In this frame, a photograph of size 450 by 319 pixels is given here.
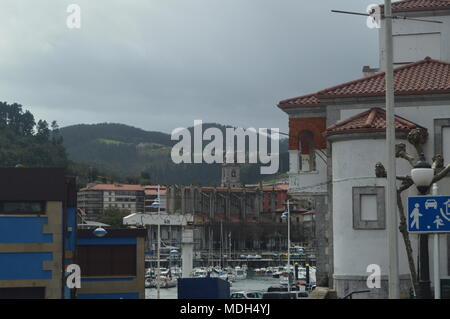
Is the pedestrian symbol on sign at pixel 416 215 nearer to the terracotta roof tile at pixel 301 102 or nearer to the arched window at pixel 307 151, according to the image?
the terracotta roof tile at pixel 301 102

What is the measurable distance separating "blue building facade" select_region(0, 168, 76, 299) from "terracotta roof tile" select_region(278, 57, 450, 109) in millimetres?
13911

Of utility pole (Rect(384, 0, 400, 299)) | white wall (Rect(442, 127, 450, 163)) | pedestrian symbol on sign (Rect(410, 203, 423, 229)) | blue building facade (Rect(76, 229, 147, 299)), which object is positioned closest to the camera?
pedestrian symbol on sign (Rect(410, 203, 423, 229))

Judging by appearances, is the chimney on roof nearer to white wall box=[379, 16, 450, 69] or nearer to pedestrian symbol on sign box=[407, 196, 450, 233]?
white wall box=[379, 16, 450, 69]

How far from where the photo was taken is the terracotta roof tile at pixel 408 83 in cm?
4206

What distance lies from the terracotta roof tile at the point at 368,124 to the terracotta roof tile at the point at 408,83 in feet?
3.90

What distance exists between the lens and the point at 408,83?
142 feet

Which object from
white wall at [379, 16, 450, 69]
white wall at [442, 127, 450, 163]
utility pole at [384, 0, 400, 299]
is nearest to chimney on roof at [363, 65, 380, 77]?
white wall at [379, 16, 450, 69]

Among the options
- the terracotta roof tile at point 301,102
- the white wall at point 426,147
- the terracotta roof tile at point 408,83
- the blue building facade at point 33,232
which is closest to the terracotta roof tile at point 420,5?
the terracotta roof tile at point 408,83

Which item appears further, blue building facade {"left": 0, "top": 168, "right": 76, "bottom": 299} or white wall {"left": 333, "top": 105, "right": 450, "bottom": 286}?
blue building facade {"left": 0, "top": 168, "right": 76, "bottom": 299}

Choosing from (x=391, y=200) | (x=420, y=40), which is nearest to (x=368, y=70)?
(x=420, y=40)

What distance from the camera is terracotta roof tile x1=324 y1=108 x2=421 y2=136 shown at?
40.4 m

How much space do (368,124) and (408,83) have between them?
3.89 meters

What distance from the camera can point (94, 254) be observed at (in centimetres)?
5706

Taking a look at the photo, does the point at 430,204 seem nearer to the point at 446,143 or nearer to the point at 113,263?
the point at 446,143
